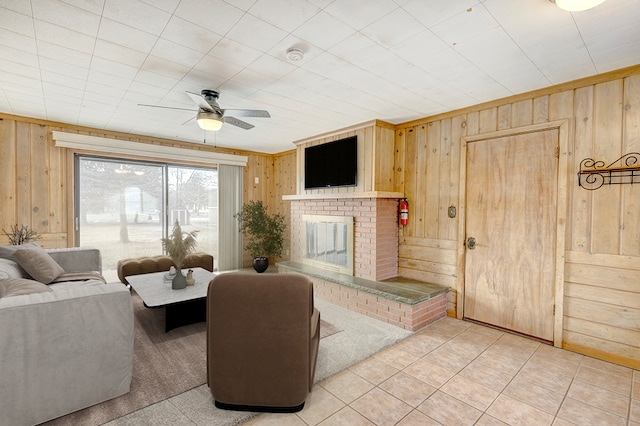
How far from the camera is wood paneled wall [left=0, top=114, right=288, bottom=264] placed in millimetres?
3754

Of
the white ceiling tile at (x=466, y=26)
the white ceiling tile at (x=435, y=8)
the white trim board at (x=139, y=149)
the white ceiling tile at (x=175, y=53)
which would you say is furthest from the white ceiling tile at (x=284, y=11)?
the white trim board at (x=139, y=149)

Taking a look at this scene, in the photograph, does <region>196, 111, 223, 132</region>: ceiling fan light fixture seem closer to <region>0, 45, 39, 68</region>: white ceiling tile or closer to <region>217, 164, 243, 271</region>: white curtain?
<region>0, 45, 39, 68</region>: white ceiling tile

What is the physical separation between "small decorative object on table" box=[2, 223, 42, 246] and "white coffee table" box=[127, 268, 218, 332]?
151 centimetres

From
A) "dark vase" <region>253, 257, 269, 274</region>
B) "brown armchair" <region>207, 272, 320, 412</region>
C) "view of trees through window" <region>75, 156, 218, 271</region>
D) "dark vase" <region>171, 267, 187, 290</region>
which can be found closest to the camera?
"brown armchair" <region>207, 272, 320, 412</region>

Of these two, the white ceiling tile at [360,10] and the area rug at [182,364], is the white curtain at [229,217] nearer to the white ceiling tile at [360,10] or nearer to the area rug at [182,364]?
the area rug at [182,364]

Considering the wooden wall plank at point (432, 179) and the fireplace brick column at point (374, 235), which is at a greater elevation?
the wooden wall plank at point (432, 179)

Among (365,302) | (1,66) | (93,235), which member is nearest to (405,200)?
(365,302)

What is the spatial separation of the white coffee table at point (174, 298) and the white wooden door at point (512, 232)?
2890mm

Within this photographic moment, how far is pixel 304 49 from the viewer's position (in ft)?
7.02

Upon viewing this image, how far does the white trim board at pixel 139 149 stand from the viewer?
409cm

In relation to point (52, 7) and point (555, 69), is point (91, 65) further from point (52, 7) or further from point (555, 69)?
point (555, 69)

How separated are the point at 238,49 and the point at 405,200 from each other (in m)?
2.70

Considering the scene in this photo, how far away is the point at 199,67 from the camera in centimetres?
242

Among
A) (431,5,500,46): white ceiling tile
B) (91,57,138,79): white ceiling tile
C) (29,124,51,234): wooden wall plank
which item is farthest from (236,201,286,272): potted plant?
(431,5,500,46): white ceiling tile
